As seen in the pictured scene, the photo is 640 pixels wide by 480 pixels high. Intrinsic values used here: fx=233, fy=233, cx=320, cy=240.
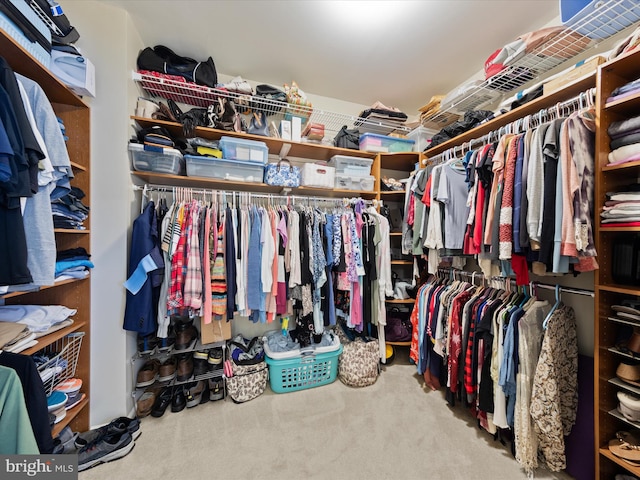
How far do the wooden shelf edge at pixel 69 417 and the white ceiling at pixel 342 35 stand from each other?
2557 millimetres

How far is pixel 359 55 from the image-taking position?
1954 mm

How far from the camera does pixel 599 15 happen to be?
1.14m

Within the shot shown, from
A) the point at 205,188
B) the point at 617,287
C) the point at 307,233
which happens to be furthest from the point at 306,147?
the point at 617,287

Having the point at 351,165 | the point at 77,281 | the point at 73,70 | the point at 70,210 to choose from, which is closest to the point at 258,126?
the point at 351,165

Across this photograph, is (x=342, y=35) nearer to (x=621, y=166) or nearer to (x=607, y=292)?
(x=621, y=166)

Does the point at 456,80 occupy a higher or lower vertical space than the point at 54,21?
higher

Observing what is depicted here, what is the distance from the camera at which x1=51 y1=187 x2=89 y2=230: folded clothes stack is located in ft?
4.16

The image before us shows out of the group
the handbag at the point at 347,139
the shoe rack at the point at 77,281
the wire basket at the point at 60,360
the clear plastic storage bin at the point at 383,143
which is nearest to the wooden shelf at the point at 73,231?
the shoe rack at the point at 77,281

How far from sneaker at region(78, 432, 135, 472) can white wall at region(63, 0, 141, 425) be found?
7.9 inches

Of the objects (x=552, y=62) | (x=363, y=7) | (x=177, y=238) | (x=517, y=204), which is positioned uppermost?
(x=363, y=7)

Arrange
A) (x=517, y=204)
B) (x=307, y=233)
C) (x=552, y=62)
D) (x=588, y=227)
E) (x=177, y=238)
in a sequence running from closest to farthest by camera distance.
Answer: (x=588, y=227) → (x=517, y=204) → (x=552, y=62) → (x=177, y=238) → (x=307, y=233)

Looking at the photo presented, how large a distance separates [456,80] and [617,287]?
2146 millimetres

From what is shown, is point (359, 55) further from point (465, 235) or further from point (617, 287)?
point (617, 287)

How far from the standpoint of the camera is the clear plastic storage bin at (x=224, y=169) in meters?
1.80
